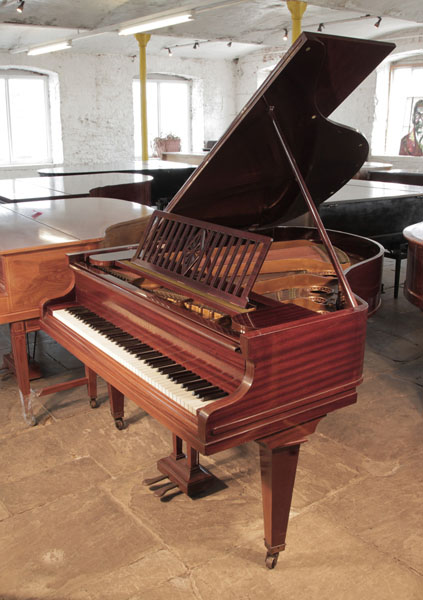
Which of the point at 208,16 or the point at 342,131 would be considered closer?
the point at 342,131

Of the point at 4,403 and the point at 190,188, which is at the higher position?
Result: the point at 190,188

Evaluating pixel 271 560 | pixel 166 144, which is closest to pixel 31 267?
pixel 271 560

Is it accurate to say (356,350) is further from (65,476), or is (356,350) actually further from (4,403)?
(4,403)

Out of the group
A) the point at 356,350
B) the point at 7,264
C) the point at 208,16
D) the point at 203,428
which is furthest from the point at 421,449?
the point at 208,16

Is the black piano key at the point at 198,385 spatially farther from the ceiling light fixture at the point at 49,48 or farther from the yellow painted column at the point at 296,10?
the ceiling light fixture at the point at 49,48

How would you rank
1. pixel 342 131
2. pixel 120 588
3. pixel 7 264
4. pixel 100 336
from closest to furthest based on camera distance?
pixel 120 588 → pixel 100 336 → pixel 342 131 → pixel 7 264

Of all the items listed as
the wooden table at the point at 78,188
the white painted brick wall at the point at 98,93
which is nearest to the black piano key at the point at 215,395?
the wooden table at the point at 78,188

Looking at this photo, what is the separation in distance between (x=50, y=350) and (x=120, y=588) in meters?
2.45

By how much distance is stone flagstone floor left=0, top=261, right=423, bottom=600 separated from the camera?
213 cm

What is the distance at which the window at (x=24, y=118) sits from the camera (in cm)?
A: 1238

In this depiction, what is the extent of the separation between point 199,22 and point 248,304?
10.4 m

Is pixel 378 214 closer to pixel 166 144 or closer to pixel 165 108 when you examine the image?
pixel 166 144

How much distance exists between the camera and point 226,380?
6.35ft

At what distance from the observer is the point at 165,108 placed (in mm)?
14422
